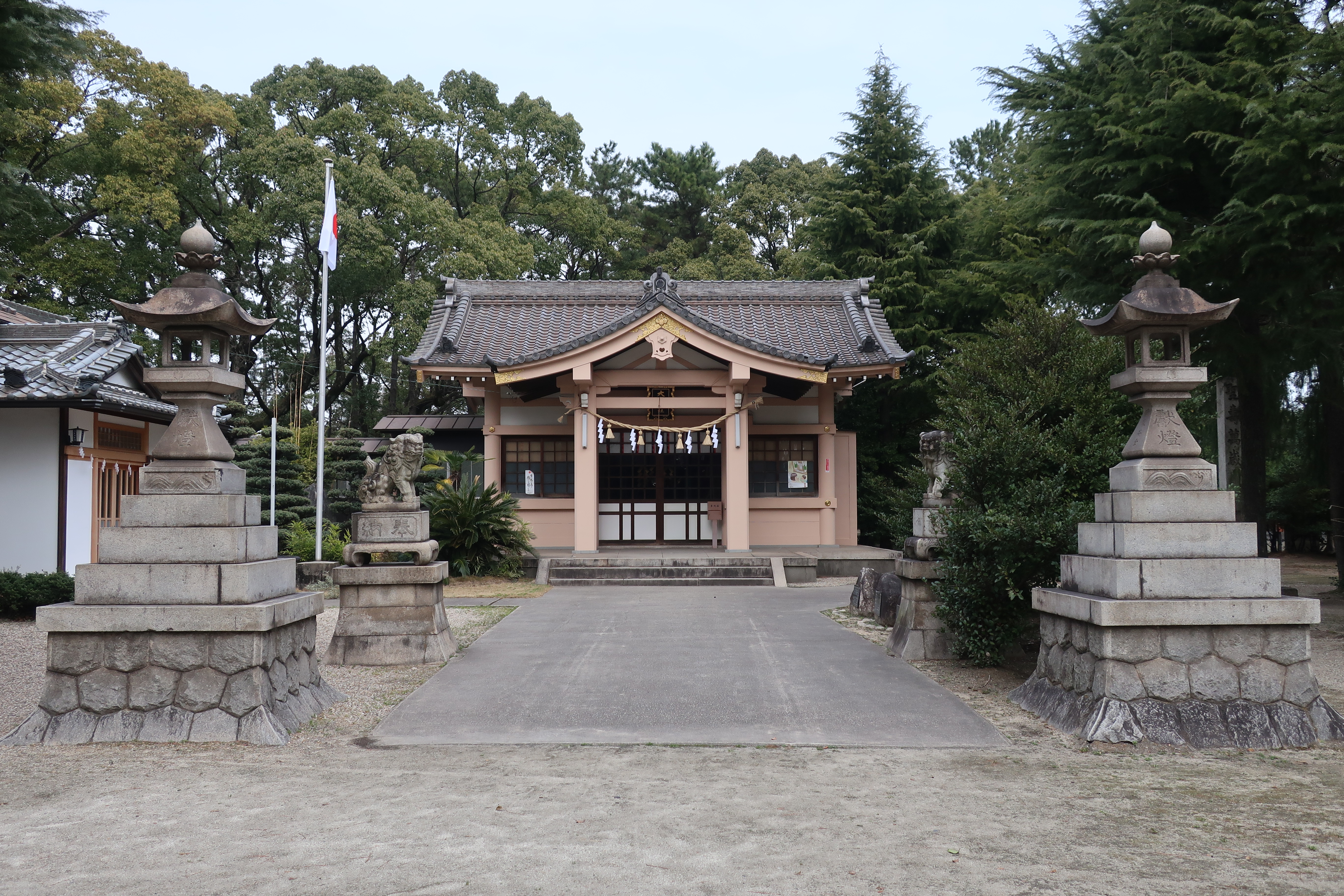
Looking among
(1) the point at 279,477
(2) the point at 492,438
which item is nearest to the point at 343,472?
(1) the point at 279,477

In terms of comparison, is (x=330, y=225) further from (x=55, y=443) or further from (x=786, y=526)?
(x=786, y=526)

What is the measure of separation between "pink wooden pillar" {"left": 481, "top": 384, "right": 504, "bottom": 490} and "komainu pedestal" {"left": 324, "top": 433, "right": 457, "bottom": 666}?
9302 millimetres

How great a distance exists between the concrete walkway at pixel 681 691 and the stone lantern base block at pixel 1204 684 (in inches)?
32.6

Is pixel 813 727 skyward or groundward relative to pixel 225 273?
groundward

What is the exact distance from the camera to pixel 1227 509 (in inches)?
234

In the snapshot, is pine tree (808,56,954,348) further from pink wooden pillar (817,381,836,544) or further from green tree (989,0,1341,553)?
green tree (989,0,1341,553)

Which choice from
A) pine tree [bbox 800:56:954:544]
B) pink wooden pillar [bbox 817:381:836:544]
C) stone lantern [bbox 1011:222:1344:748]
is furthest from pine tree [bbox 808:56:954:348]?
stone lantern [bbox 1011:222:1344:748]

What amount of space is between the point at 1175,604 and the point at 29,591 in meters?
12.6

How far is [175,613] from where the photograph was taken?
5.76 meters

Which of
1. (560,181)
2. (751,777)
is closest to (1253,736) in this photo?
(751,777)

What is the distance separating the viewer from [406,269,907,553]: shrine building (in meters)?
16.9

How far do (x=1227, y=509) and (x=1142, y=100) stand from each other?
25.7 ft

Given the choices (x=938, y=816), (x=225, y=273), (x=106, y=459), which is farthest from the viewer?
(x=225, y=273)

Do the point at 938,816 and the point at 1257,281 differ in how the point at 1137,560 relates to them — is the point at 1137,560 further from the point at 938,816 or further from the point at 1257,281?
the point at 1257,281
